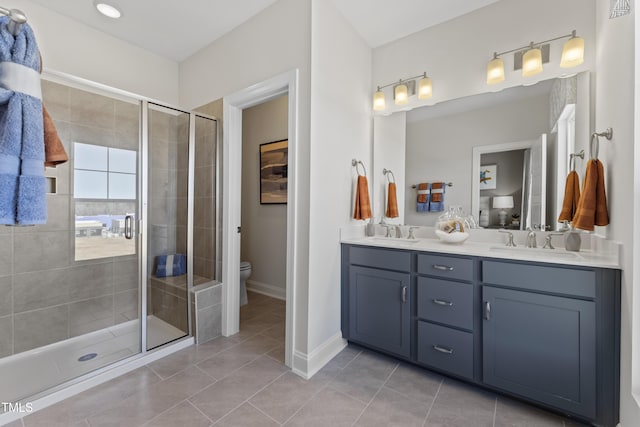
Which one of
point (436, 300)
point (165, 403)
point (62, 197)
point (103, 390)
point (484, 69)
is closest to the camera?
point (165, 403)

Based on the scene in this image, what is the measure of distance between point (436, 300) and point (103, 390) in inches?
86.5

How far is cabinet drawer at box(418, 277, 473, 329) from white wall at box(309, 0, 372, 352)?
686 mm

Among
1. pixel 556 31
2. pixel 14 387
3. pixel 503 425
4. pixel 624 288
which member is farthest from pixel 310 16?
pixel 14 387

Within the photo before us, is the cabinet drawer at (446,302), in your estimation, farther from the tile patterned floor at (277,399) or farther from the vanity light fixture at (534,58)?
the vanity light fixture at (534,58)

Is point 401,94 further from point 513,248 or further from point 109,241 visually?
point 109,241

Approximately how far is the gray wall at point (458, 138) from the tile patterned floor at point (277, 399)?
127cm

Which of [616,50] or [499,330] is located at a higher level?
[616,50]

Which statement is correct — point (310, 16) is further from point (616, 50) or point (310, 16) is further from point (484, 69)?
point (616, 50)

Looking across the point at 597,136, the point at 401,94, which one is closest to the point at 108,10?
the point at 401,94

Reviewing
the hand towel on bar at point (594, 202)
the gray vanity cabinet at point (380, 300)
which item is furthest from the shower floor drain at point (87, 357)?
the hand towel on bar at point (594, 202)

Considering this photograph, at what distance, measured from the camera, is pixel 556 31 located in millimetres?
1864

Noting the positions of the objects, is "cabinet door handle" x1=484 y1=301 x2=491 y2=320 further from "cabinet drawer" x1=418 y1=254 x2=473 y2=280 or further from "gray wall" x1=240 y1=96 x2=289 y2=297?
"gray wall" x1=240 y1=96 x2=289 y2=297

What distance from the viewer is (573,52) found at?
175cm

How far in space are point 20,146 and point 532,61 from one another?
282cm
